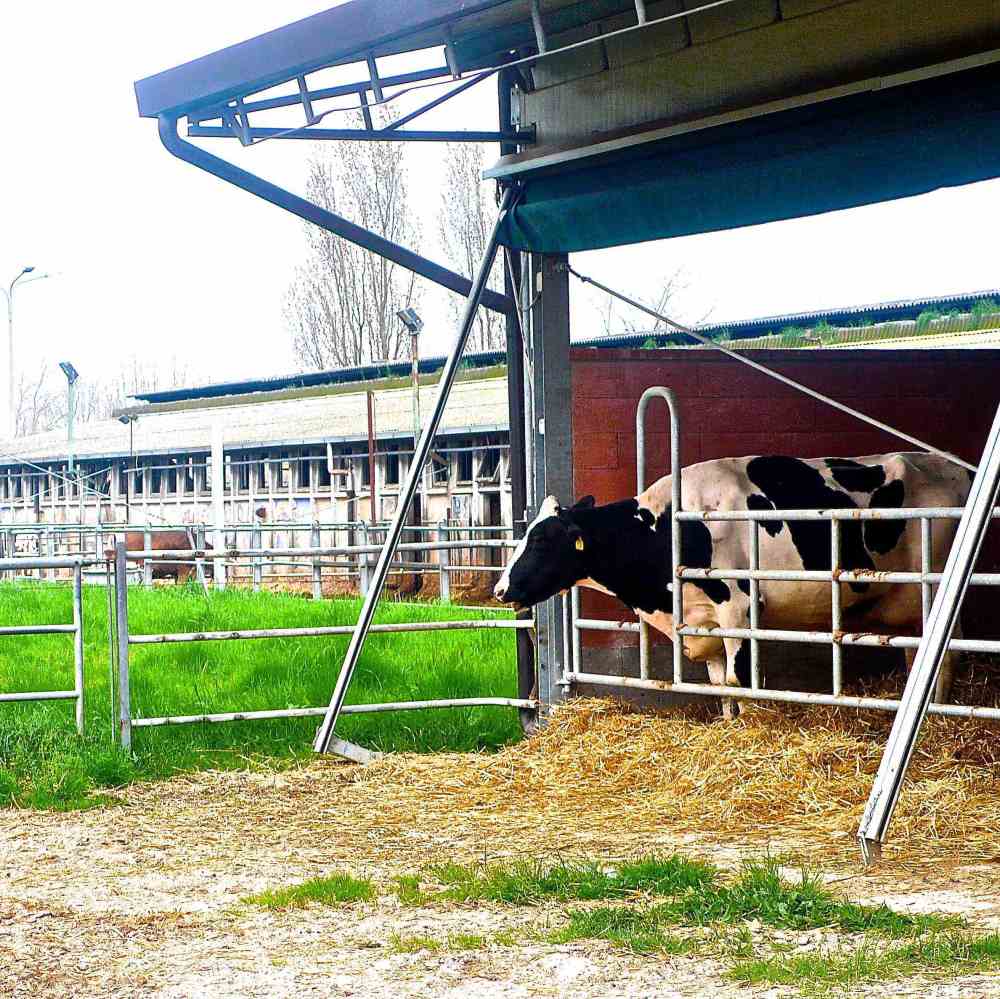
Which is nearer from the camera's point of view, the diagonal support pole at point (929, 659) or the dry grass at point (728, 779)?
the diagonal support pole at point (929, 659)

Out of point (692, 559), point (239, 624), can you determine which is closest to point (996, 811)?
point (692, 559)

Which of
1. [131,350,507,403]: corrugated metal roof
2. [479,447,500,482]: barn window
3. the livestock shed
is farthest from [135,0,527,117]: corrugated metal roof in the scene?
[131,350,507,403]: corrugated metal roof

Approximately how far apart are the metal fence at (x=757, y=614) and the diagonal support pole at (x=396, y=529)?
1.07m

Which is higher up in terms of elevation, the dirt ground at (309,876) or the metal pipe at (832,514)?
the metal pipe at (832,514)

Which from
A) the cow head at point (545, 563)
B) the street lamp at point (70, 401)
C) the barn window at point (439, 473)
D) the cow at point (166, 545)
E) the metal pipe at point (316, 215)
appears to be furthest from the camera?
the street lamp at point (70, 401)

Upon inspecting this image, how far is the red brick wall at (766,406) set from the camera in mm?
8766

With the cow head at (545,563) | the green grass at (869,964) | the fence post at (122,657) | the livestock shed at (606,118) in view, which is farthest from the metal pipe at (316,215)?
the green grass at (869,964)

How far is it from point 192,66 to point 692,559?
145 inches

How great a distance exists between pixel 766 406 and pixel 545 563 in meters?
2.05

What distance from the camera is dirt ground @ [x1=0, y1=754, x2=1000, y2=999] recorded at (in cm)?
414

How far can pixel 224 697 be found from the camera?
9422 millimetres

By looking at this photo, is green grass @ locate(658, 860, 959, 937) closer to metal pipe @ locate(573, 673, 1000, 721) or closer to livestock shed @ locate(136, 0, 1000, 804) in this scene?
metal pipe @ locate(573, 673, 1000, 721)

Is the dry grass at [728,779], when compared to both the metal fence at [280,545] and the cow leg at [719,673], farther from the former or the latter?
the metal fence at [280,545]

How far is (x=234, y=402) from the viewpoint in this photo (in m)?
42.2
